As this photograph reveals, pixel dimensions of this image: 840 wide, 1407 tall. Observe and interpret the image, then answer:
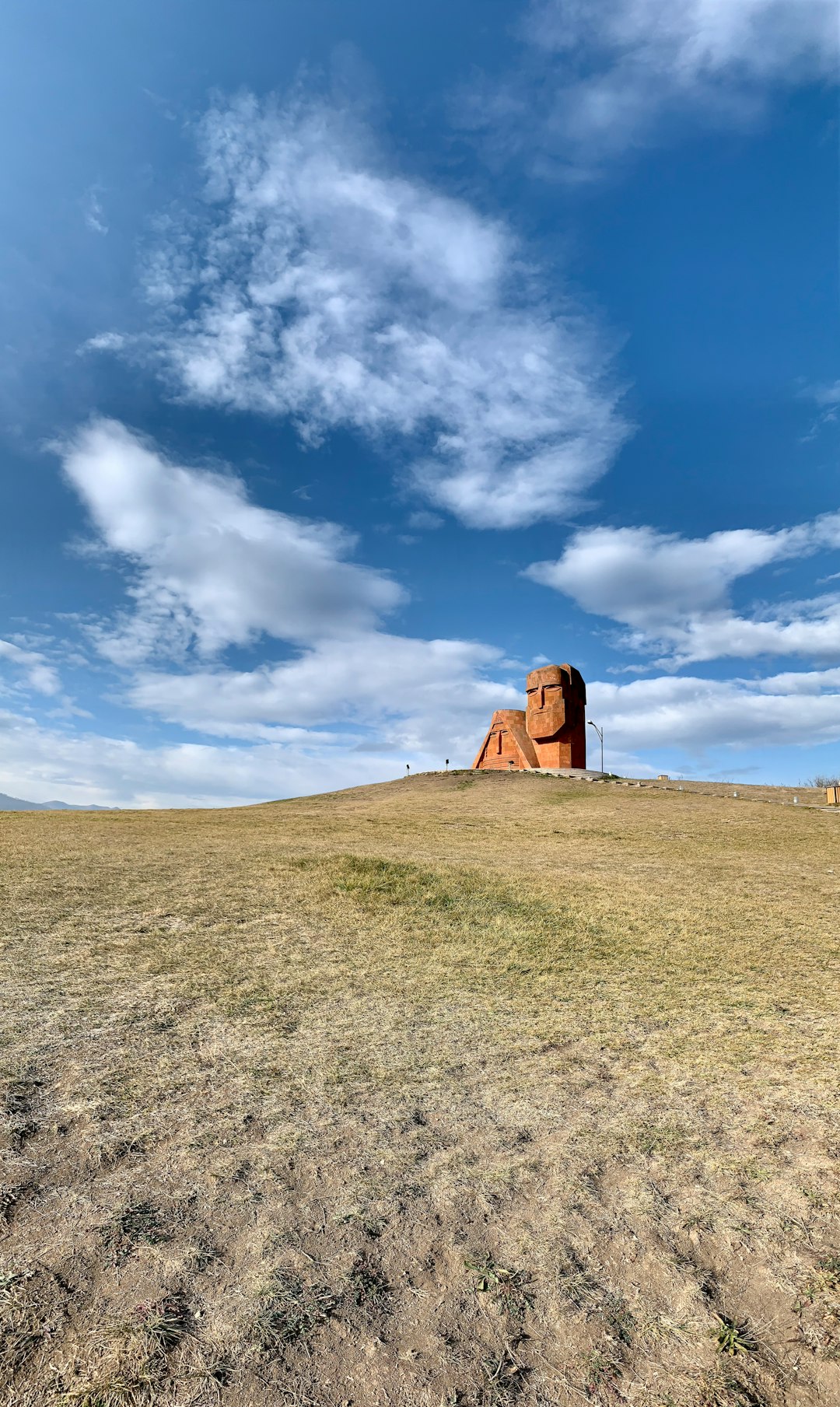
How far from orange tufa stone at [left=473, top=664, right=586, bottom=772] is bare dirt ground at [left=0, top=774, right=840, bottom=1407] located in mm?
28598

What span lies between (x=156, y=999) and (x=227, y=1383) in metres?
4.55

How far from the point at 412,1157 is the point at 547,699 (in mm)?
36026

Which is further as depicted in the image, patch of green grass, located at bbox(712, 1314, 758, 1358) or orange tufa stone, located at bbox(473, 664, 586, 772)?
orange tufa stone, located at bbox(473, 664, 586, 772)

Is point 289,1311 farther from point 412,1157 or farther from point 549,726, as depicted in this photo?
point 549,726

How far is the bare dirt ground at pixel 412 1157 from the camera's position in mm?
2549

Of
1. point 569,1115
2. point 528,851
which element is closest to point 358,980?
point 569,1115

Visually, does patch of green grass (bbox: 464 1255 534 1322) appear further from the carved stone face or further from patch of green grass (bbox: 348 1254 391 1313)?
the carved stone face

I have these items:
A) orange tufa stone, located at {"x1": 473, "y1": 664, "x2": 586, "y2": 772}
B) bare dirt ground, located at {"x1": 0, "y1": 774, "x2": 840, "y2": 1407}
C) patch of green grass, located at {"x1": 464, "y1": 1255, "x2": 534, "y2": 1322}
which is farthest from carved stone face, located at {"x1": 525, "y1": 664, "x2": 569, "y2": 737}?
patch of green grass, located at {"x1": 464, "y1": 1255, "x2": 534, "y2": 1322}

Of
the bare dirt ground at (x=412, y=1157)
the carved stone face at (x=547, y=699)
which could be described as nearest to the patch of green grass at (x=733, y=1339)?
the bare dirt ground at (x=412, y=1157)

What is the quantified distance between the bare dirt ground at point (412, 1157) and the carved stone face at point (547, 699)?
28.4 m

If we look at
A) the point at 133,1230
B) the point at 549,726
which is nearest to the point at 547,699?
the point at 549,726

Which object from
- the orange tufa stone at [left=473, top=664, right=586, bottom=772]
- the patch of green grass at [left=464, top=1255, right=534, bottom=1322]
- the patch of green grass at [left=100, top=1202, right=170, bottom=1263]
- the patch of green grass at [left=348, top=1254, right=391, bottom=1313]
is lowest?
the patch of green grass at [left=348, top=1254, right=391, bottom=1313]

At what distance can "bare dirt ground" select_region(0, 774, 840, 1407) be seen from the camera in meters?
2.55

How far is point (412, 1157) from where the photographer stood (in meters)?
3.96
